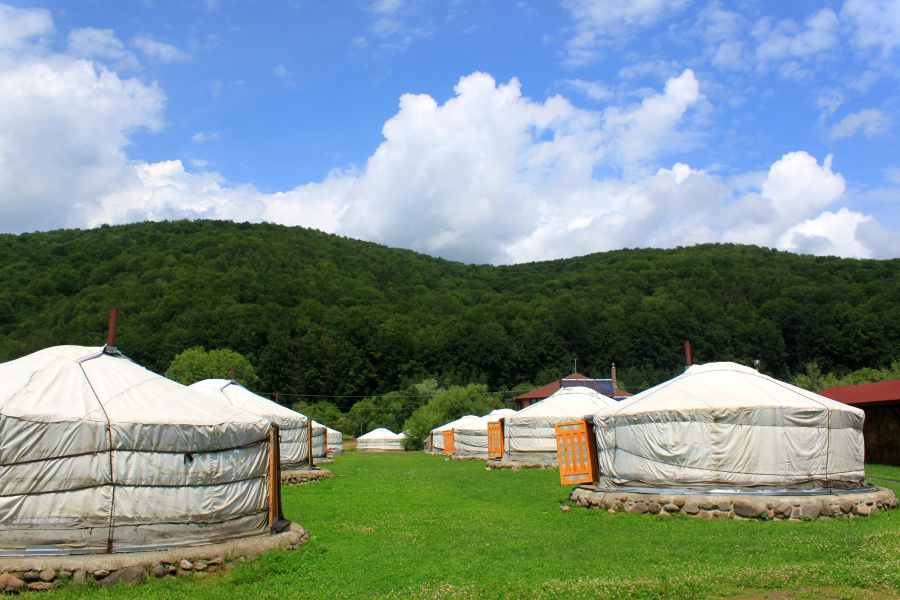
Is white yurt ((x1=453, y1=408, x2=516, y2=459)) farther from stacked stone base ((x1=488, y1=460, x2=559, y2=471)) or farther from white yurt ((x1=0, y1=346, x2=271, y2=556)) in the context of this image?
white yurt ((x1=0, y1=346, x2=271, y2=556))

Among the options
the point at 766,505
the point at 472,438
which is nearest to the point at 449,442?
the point at 472,438

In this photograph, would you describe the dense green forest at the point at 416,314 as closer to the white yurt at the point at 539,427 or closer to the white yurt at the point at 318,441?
the white yurt at the point at 318,441

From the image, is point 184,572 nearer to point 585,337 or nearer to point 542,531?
point 542,531

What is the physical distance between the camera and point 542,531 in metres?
7.96

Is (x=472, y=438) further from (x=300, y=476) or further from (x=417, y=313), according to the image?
(x=417, y=313)

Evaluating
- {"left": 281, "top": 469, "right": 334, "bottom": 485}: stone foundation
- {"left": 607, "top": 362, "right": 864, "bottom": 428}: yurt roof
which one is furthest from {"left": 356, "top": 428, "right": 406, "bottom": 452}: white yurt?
{"left": 607, "top": 362, "right": 864, "bottom": 428}: yurt roof

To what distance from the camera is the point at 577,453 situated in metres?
11.4

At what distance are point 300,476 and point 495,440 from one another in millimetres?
7866

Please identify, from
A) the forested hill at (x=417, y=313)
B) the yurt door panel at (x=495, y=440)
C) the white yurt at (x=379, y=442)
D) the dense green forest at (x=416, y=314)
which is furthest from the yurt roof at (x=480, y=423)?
the forested hill at (x=417, y=313)

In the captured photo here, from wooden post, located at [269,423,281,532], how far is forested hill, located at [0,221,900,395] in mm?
48562

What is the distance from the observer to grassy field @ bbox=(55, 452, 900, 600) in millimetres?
5047

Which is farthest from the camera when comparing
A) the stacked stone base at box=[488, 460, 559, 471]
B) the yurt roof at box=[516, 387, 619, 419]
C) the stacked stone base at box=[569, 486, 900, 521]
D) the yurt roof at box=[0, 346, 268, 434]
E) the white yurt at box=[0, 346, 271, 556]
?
the yurt roof at box=[516, 387, 619, 419]

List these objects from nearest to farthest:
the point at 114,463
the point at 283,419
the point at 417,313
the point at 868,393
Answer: the point at 114,463 → the point at 283,419 → the point at 868,393 → the point at 417,313

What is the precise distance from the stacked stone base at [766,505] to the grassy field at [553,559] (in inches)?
10.6
